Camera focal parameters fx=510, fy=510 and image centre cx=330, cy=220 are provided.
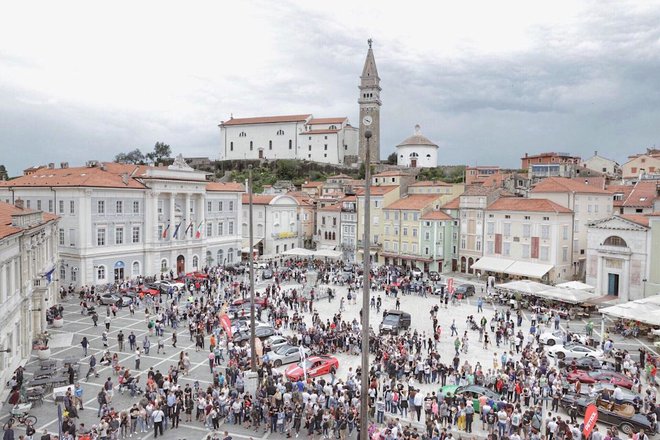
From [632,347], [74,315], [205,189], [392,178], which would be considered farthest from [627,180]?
[74,315]

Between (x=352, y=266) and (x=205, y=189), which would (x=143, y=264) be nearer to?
(x=205, y=189)

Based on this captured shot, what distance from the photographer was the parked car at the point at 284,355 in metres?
24.5

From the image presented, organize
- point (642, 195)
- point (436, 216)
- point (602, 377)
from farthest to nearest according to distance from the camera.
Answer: point (436, 216)
point (642, 195)
point (602, 377)

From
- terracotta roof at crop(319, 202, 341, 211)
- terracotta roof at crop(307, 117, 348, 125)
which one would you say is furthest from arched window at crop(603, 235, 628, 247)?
terracotta roof at crop(307, 117, 348, 125)

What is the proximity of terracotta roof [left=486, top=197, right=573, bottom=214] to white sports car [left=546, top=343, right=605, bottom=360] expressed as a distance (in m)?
23.4

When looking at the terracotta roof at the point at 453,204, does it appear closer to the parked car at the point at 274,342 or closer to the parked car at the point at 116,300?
the parked car at the point at 274,342

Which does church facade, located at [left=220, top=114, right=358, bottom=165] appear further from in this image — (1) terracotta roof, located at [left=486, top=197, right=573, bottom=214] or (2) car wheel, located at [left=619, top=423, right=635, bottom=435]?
(2) car wheel, located at [left=619, top=423, right=635, bottom=435]

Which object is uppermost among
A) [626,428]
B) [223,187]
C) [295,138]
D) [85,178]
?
[295,138]

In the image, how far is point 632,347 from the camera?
93.9 feet

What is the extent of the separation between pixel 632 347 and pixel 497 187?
3004cm

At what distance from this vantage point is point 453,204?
2245 inches

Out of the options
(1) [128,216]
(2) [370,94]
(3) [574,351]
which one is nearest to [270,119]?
(2) [370,94]

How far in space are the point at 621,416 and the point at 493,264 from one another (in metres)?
32.3

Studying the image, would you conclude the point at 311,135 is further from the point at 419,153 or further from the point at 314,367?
the point at 314,367
